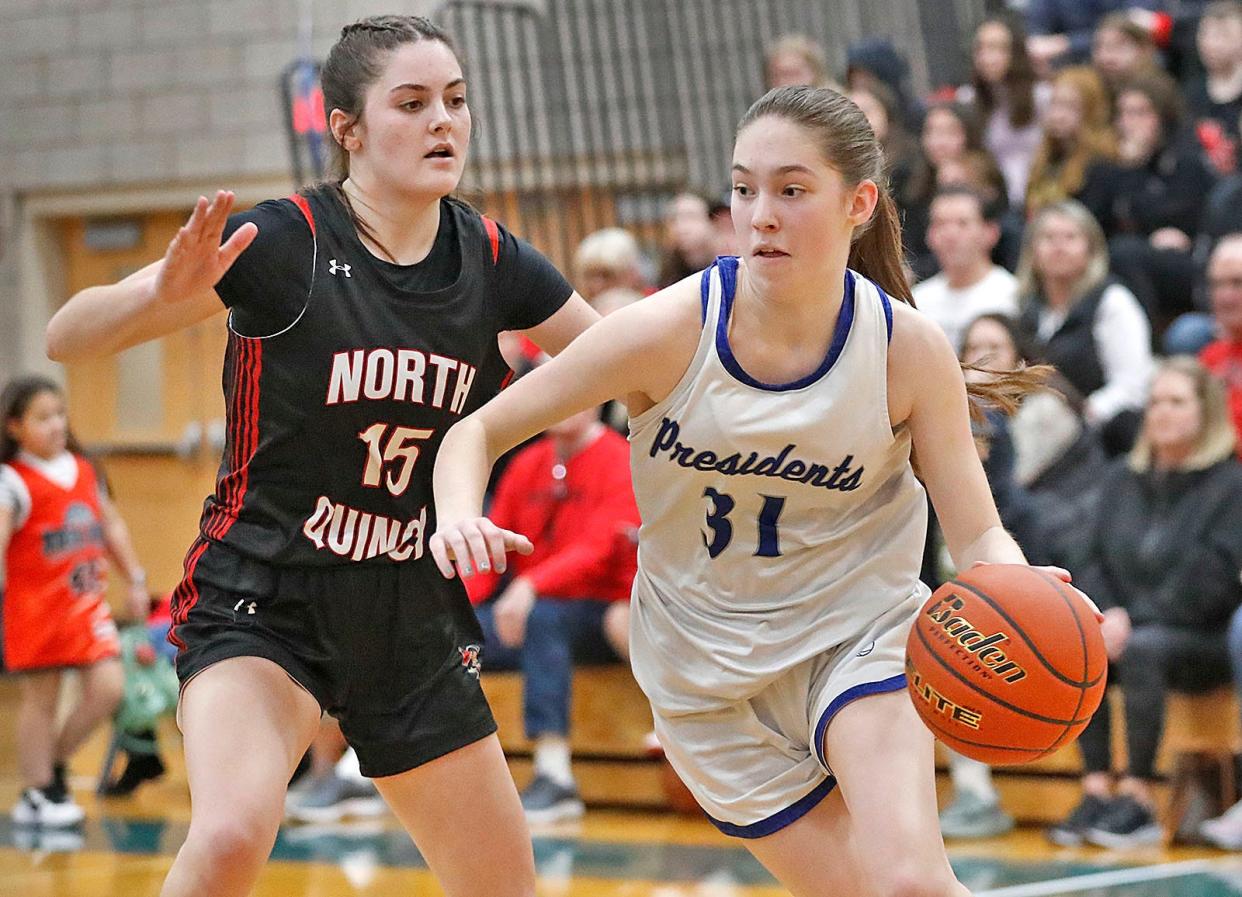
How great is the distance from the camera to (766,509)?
10.00 feet

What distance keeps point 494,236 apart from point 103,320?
77cm

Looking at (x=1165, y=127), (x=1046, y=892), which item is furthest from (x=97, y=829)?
(x=1165, y=127)

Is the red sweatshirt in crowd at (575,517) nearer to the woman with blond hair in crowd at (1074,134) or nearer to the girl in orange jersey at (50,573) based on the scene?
the girl in orange jersey at (50,573)

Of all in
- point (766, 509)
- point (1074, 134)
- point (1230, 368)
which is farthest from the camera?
point (1074, 134)

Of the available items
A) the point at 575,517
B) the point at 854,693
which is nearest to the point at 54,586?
the point at 575,517

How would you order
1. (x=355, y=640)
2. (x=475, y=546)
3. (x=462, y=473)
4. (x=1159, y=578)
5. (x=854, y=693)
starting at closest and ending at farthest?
(x=475, y=546)
(x=462, y=473)
(x=854, y=693)
(x=355, y=640)
(x=1159, y=578)

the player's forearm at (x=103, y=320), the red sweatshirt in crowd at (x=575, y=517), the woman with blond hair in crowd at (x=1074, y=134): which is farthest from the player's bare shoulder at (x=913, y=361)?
the woman with blond hair in crowd at (x=1074, y=134)

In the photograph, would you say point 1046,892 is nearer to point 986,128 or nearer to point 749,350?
point 749,350

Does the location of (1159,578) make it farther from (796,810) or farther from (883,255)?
(796,810)

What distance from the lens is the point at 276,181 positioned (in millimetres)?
11500

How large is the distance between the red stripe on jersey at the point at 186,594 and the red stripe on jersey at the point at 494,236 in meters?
0.76

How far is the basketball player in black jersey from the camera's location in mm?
3107

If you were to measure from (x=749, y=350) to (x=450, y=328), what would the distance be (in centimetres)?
57

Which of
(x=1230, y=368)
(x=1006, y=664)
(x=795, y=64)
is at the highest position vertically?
(x=795, y=64)
